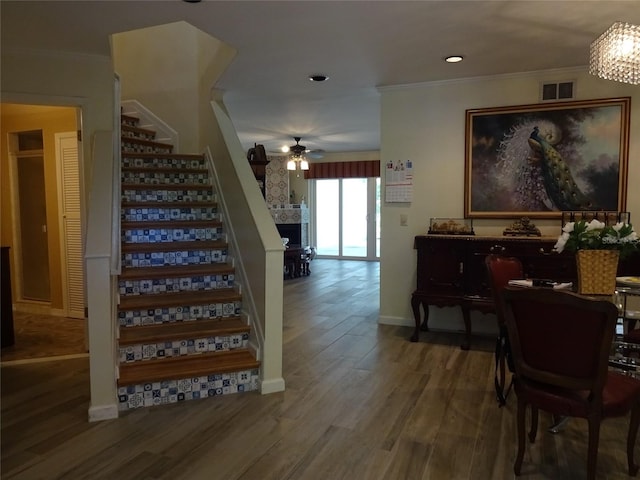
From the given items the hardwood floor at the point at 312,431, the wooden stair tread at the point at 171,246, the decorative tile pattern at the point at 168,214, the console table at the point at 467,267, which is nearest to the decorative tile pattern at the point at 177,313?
the hardwood floor at the point at 312,431

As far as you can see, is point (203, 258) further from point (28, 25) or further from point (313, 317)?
point (28, 25)

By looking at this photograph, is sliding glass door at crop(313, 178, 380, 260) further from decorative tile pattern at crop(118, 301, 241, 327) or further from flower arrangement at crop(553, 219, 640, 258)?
flower arrangement at crop(553, 219, 640, 258)

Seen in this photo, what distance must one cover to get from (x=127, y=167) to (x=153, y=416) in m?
2.87

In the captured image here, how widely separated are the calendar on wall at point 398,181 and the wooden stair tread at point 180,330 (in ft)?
7.05

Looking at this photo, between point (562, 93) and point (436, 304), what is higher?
point (562, 93)

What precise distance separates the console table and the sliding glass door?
575cm

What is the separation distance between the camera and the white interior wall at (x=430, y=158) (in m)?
4.25

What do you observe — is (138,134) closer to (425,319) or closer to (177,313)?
(177,313)

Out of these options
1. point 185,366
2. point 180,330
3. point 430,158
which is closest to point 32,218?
point 180,330

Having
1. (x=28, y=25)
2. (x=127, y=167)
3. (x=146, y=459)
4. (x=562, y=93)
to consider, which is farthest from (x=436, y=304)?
(x=28, y=25)

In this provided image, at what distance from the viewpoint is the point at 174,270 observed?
3.72 metres

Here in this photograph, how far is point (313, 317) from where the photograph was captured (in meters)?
5.21

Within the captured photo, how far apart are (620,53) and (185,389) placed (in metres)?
3.29

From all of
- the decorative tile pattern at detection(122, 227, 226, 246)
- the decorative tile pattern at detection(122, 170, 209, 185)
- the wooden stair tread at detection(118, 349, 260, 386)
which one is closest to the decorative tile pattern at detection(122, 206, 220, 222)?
the decorative tile pattern at detection(122, 227, 226, 246)
